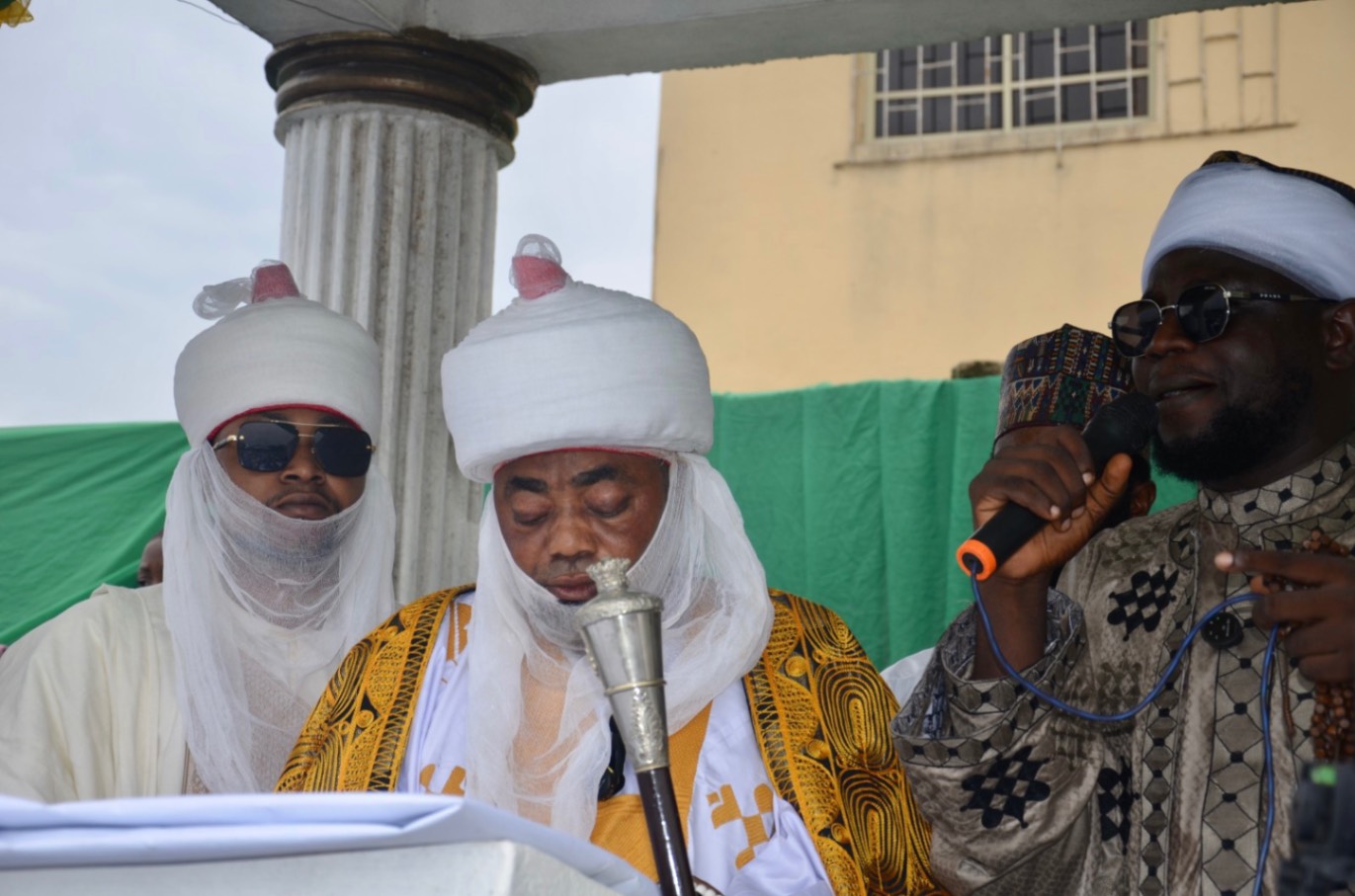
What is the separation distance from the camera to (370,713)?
3.09m

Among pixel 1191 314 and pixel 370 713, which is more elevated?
pixel 1191 314

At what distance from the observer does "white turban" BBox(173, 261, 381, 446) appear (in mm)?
4074

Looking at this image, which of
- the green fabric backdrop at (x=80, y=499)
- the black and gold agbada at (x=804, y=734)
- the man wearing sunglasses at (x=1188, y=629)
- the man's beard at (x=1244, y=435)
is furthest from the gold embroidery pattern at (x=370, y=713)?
the green fabric backdrop at (x=80, y=499)

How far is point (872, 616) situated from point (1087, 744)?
10.4ft

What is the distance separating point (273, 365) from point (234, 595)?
0.62 metres

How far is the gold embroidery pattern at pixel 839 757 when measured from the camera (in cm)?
282

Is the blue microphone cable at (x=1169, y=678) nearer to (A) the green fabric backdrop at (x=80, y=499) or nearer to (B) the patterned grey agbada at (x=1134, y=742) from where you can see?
(B) the patterned grey agbada at (x=1134, y=742)

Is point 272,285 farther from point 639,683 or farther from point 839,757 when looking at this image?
point 639,683

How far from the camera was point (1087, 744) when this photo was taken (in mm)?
2701

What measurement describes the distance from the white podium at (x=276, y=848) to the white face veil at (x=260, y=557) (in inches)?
82.5

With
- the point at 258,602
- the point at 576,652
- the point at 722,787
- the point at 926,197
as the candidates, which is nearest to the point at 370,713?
the point at 576,652

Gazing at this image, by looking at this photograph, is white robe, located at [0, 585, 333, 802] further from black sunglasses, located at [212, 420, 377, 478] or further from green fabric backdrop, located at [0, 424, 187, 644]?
green fabric backdrop, located at [0, 424, 187, 644]

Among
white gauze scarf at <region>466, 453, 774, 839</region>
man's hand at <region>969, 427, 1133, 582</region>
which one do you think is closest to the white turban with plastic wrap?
white gauze scarf at <region>466, 453, 774, 839</region>

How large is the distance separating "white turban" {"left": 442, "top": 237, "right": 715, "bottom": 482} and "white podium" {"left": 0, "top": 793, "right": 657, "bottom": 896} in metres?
1.72
